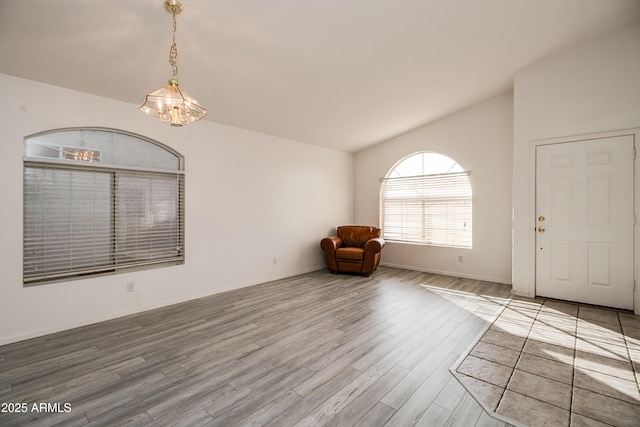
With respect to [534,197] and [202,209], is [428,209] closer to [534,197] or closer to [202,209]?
[534,197]

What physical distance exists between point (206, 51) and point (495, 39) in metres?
3.16

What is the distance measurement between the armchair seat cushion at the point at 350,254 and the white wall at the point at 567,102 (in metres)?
2.36

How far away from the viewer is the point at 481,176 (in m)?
4.99

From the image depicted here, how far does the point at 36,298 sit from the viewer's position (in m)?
2.87

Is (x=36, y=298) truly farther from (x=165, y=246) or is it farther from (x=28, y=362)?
(x=165, y=246)

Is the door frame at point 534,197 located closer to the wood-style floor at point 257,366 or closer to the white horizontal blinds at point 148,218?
the wood-style floor at point 257,366

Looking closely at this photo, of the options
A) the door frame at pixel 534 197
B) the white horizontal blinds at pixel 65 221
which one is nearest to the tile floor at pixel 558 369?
the door frame at pixel 534 197

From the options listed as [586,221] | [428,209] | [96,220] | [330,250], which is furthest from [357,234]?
[96,220]

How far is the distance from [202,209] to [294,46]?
8.14ft

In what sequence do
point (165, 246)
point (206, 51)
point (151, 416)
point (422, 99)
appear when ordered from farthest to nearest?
1. point (422, 99)
2. point (165, 246)
3. point (206, 51)
4. point (151, 416)

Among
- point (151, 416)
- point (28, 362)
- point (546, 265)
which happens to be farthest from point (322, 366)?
point (546, 265)

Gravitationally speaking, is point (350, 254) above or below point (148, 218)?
below

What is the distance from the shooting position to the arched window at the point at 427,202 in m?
5.26

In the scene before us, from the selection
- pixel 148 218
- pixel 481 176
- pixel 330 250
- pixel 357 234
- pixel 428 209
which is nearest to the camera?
pixel 148 218
